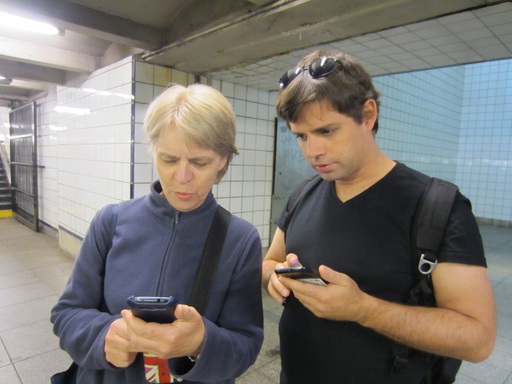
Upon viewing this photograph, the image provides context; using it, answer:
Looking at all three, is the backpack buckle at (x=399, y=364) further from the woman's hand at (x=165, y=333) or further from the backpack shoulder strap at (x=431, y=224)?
the woman's hand at (x=165, y=333)

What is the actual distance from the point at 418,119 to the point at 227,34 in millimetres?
6071

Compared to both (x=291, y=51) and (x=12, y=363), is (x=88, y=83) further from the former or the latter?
(x=12, y=363)

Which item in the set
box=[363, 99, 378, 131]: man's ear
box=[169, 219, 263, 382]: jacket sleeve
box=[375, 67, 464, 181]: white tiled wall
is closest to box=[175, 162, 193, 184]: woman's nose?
box=[169, 219, 263, 382]: jacket sleeve

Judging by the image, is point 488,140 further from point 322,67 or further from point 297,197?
point 322,67

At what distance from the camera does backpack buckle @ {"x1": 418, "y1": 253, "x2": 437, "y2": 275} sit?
36.3 inches

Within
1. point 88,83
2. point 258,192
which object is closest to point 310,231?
point 258,192

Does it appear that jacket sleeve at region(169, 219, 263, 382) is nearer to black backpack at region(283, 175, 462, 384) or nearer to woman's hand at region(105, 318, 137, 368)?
woman's hand at region(105, 318, 137, 368)

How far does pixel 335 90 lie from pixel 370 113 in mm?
169

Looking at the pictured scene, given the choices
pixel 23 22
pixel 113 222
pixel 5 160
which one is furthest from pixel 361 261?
pixel 5 160

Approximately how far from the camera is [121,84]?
319 centimetres

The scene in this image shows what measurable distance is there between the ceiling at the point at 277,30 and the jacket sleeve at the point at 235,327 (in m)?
1.39

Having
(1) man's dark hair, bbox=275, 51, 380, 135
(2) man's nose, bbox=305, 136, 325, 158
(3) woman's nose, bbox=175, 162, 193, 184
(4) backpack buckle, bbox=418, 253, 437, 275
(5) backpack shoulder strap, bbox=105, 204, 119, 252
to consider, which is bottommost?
(4) backpack buckle, bbox=418, 253, 437, 275

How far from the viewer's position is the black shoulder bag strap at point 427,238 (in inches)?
36.4

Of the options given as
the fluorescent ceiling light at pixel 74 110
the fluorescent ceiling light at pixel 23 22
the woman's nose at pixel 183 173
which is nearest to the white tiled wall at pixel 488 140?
the fluorescent ceiling light at pixel 74 110
